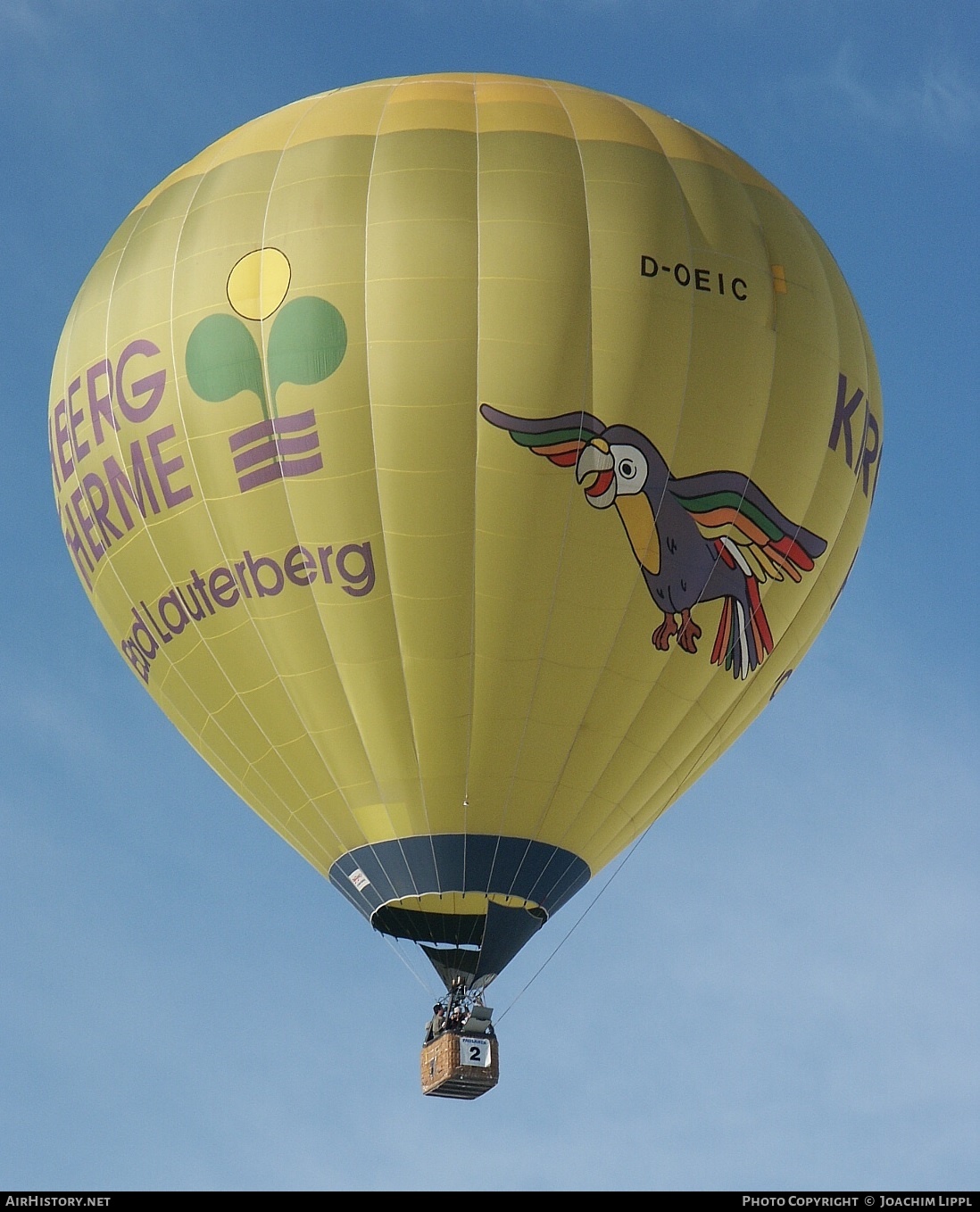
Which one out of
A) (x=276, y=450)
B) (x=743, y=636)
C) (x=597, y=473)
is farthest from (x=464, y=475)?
(x=743, y=636)

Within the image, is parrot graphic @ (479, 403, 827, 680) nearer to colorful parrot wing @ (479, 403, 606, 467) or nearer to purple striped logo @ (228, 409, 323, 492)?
colorful parrot wing @ (479, 403, 606, 467)

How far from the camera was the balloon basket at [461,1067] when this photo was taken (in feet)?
71.3

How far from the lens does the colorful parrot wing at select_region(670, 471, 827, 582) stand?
22.0 metres

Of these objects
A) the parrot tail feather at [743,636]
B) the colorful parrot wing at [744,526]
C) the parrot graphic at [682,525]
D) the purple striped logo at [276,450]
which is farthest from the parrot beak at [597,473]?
the purple striped logo at [276,450]

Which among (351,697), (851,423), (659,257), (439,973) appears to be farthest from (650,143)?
(439,973)

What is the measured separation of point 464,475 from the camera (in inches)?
851

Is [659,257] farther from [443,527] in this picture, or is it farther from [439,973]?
[439,973]

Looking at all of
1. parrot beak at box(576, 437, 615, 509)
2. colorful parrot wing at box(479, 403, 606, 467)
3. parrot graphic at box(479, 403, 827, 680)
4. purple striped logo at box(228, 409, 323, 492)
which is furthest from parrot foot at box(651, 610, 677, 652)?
purple striped logo at box(228, 409, 323, 492)

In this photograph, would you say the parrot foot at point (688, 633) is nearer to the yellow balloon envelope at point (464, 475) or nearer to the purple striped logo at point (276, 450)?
the yellow balloon envelope at point (464, 475)

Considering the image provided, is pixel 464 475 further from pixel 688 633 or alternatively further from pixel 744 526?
pixel 744 526

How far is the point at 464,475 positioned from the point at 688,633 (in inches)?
97.9

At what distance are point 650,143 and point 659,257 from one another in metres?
1.47

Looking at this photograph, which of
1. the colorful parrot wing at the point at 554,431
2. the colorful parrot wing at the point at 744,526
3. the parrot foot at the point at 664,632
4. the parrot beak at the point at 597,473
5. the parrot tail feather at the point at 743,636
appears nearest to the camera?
the colorful parrot wing at the point at 554,431

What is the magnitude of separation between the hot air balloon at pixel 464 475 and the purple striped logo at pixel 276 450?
0.02m
